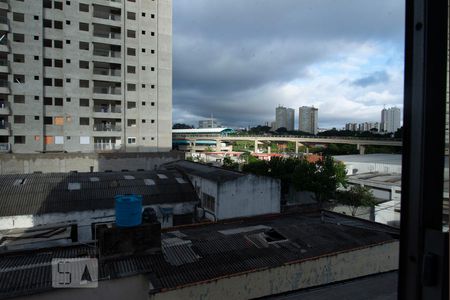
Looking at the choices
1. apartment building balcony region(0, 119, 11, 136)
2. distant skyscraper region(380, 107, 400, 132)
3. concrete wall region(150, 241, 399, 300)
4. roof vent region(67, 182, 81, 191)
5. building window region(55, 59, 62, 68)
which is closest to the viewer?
distant skyscraper region(380, 107, 400, 132)

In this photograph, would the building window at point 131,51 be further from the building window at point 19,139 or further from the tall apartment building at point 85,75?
the building window at point 19,139

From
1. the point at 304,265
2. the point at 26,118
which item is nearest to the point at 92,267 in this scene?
the point at 304,265

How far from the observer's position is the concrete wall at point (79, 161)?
3209 cm

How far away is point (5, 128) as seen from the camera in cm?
3603

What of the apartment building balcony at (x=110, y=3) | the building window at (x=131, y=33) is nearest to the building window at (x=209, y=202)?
the building window at (x=131, y=33)

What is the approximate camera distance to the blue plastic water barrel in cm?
1032

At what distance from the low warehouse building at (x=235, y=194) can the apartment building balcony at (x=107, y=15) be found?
28.7m

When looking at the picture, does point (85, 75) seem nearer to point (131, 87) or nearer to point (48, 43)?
point (48, 43)

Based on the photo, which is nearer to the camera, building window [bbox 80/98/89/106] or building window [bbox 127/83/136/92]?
building window [bbox 80/98/89/106]

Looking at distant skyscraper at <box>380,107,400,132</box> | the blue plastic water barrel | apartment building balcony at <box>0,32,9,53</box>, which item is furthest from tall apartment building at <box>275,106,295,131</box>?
the blue plastic water barrel

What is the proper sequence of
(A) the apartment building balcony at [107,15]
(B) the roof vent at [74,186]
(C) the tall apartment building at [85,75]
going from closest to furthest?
(B) the roof vent at [74,186]
(C) the tall apartment building at [85,75]
(A) the apartment building balcony at [107,15]

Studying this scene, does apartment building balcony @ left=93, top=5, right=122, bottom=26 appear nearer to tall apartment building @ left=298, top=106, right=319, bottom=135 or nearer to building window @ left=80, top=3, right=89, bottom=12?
building window @ left=80, top=3, right=89, bottom=12

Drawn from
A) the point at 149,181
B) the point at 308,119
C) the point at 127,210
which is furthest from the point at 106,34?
the point at 308,119

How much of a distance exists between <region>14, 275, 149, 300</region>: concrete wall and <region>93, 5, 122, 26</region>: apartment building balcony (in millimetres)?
39691
